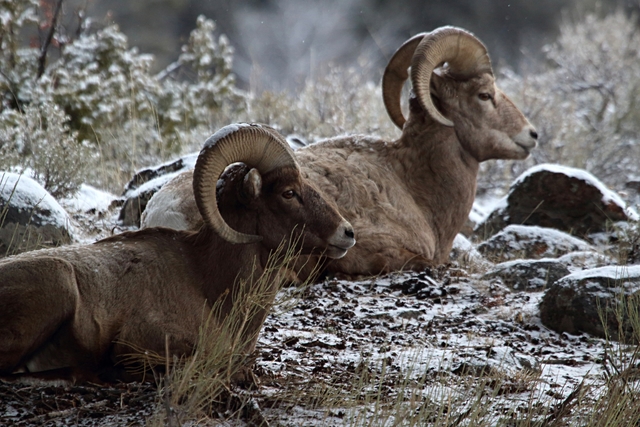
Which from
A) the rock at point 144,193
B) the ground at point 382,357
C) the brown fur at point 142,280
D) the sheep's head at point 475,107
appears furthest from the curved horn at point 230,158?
the sheep's head at point 475,107

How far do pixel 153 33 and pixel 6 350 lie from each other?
36.7 meters

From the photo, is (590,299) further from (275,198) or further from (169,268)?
(169,268)

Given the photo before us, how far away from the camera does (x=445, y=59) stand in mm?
7121

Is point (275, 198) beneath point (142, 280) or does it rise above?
above

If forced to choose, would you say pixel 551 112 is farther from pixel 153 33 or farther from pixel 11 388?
pixel 153 33

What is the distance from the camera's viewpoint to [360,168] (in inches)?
267

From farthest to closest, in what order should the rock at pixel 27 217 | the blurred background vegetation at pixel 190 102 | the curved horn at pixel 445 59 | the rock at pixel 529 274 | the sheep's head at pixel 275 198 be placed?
the blurred background vegetation at pixel 190 102, the curved horn at pixel 445 59, the rock at pixel 529 274, the rock at pixel 27 217, the sheep's head at pixel 275 198

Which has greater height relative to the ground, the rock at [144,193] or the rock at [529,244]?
the rock at [144,193]

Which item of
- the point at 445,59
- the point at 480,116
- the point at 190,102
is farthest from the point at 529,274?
the point at 190,102

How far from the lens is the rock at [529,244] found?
7.88 metres

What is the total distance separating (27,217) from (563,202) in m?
5.58

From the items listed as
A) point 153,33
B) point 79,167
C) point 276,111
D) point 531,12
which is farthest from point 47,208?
point 531,12

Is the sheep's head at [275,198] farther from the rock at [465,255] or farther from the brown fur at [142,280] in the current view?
the rock at [465,255]

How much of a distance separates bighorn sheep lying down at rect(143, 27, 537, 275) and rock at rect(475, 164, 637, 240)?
5.17ft
